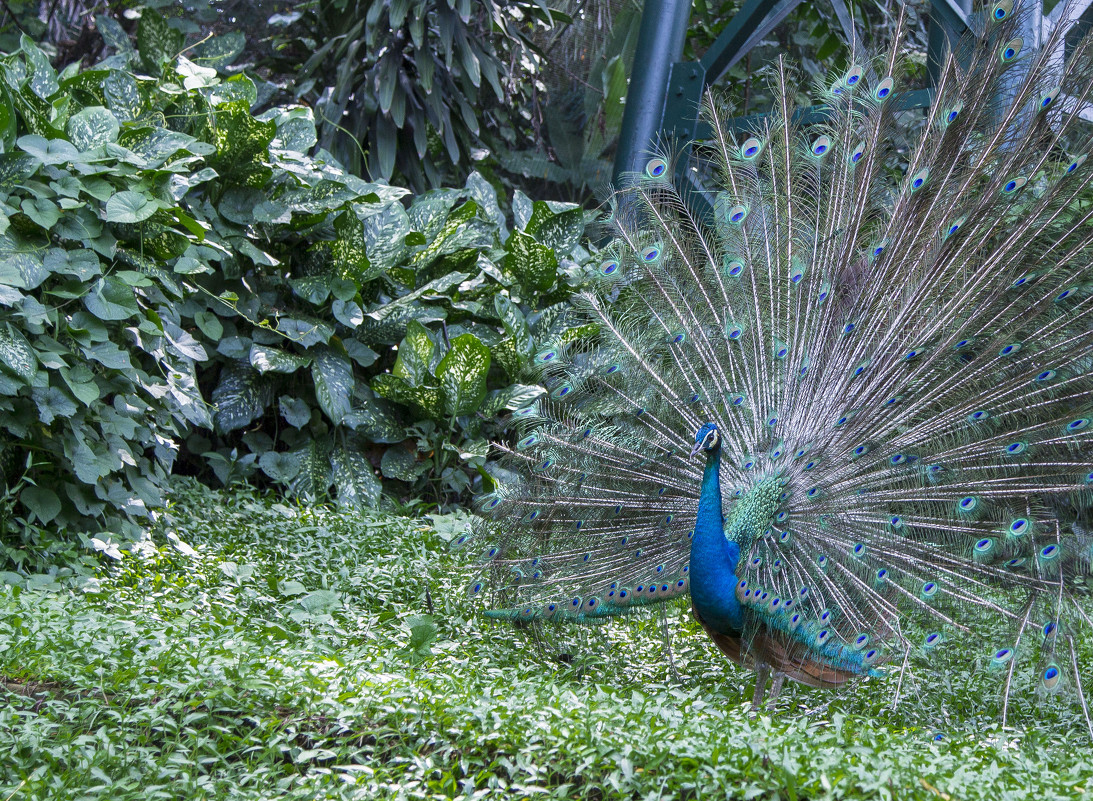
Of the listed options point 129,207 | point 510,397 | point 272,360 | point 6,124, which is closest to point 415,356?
point 510,397

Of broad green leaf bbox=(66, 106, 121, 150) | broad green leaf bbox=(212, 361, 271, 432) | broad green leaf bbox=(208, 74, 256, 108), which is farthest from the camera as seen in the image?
broad green leaf bbox=(212, 361, 271, 432)

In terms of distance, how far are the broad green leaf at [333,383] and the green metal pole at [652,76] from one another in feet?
7.15

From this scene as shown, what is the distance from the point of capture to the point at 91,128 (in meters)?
4.74

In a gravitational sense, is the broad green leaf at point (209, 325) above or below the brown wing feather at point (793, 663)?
above

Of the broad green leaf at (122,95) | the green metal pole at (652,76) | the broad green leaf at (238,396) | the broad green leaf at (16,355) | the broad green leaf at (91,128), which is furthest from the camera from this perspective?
the green metal pole at (652,76)

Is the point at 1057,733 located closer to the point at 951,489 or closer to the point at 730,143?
the point at 951,489

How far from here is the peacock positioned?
3441 millimetres

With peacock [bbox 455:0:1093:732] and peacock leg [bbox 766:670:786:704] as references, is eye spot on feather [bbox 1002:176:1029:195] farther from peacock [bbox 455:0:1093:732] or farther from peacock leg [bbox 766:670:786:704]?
peacock leg [bbox 766:670:786:704]

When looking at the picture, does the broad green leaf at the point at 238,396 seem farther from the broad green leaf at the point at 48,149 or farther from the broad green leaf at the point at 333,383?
the broad green leaf at the point at 48,149

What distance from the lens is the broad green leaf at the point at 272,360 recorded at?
586 cm

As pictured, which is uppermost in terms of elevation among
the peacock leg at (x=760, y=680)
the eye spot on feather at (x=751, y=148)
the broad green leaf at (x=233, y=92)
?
the eye spot on feather at (x=751, y=148)

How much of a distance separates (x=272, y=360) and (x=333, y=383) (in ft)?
1.26

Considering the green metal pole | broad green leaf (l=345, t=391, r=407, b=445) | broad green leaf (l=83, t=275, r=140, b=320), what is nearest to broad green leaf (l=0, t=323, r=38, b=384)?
broad green leaf (l=83, t=275, r=140, b=320)

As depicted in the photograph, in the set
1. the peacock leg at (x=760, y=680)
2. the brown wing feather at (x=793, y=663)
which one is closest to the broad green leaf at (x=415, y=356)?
the brown wing feather at (x=793, y=663)
